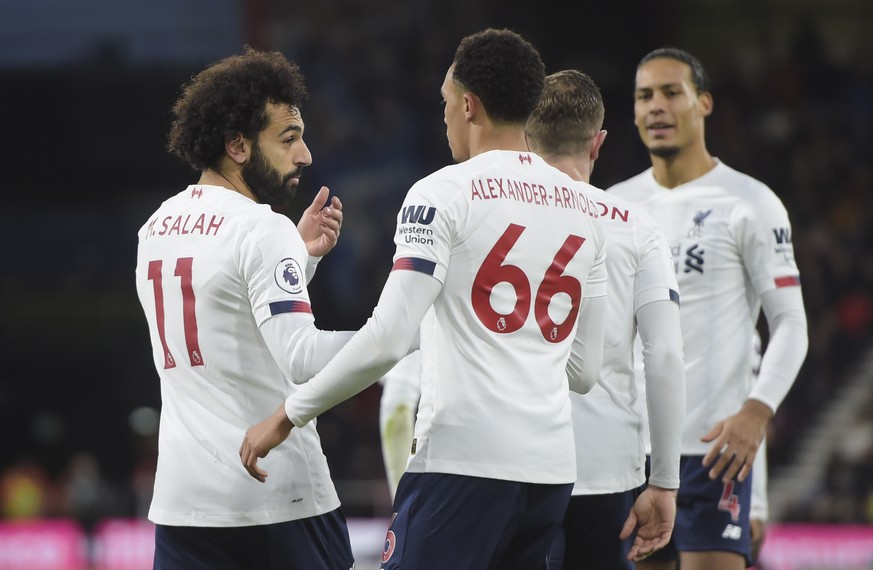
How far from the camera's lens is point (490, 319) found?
124 inches

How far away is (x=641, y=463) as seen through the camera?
4.12m

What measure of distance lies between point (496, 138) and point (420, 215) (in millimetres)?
371

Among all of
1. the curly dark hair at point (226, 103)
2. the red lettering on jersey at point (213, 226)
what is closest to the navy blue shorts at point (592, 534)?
the red lettering on jersey at point (213, 226)

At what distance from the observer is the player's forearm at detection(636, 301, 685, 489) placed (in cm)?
372

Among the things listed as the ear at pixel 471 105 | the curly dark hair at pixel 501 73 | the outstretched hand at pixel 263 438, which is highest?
the curly dark hair at pixel 501 73

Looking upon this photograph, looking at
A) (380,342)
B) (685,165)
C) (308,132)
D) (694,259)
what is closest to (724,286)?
(694,259)

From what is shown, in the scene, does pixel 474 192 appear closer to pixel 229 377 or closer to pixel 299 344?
pixel 299 344

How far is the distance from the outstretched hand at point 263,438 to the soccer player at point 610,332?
1.19 m

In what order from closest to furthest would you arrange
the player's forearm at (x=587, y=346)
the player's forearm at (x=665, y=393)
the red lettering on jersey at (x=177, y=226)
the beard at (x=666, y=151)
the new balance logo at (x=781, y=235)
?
the red lettering on jersey at (x=177, y=226), the player's forearm at (x=587, y=346), the player's forearm at (x=665, y=393), the new balance logo at (x=781, y=235), the beard at (x=666, y=151)

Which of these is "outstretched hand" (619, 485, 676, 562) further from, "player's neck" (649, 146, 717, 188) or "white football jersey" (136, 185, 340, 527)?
"player's neck" (649, 146, 717, 188)

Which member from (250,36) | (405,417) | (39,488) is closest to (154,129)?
(250,36)

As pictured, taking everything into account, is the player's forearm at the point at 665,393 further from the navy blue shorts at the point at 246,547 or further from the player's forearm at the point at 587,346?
the navy blue shorts at the point at 246,547

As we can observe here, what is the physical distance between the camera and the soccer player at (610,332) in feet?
12.8

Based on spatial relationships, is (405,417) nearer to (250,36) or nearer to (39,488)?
(39,488)
